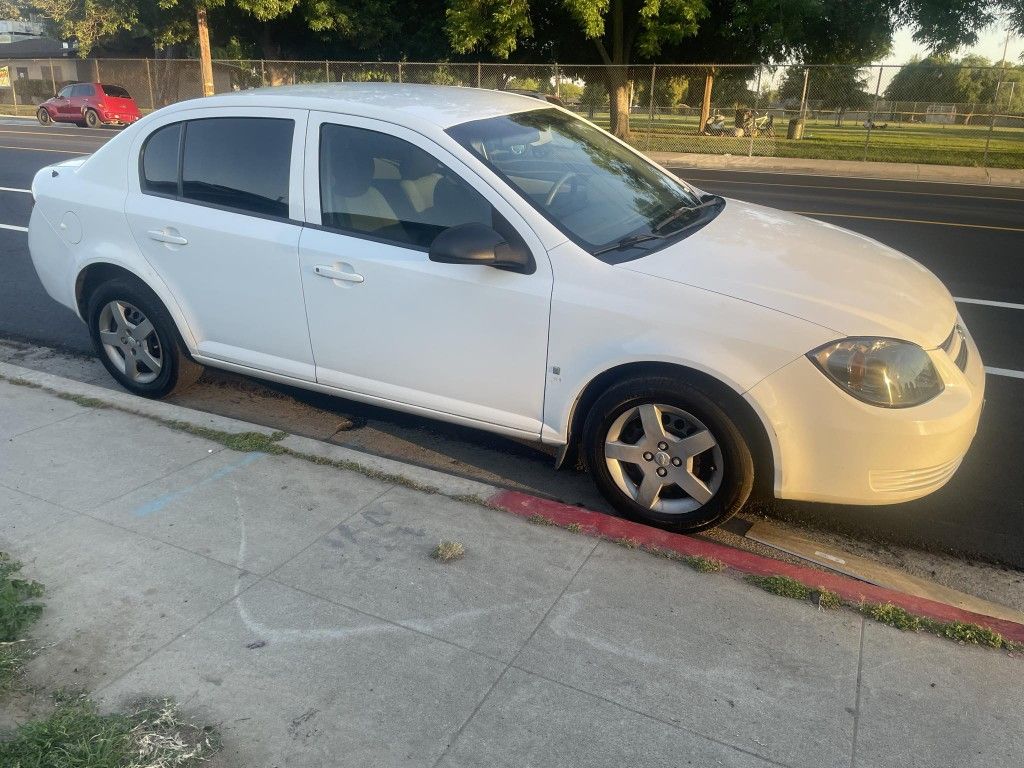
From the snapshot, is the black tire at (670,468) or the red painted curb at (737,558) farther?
the black tire at (670,468)

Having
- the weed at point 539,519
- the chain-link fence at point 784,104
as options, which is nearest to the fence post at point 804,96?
the chain-link fence at point 784,104

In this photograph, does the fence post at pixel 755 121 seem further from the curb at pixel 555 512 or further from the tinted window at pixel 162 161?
the curb at pixel 555 512

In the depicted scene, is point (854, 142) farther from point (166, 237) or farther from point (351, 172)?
point (166, 237)

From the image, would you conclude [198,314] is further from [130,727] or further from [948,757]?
[948,757]

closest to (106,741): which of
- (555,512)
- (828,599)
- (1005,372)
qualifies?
(555,512)

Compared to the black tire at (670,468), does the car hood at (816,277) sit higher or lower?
higher

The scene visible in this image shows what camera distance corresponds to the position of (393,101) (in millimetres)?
4340

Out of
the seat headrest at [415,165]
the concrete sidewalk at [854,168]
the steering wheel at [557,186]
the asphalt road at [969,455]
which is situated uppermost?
the seat headrest at [415,165]

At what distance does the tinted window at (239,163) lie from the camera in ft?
14.3

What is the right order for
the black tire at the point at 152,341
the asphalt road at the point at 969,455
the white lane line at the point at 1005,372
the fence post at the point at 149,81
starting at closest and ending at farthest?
1. the asphalt road at the point at 969,455
2. the black tire at the point at 152,341
3. the white lane line at the point at 1005,372
4. the fence post at the point at 149,81

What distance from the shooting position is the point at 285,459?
4285 mm

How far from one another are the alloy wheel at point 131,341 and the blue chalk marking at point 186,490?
118 cm

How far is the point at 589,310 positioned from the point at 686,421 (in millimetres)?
610

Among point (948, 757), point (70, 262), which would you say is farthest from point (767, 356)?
point (70, 262)
